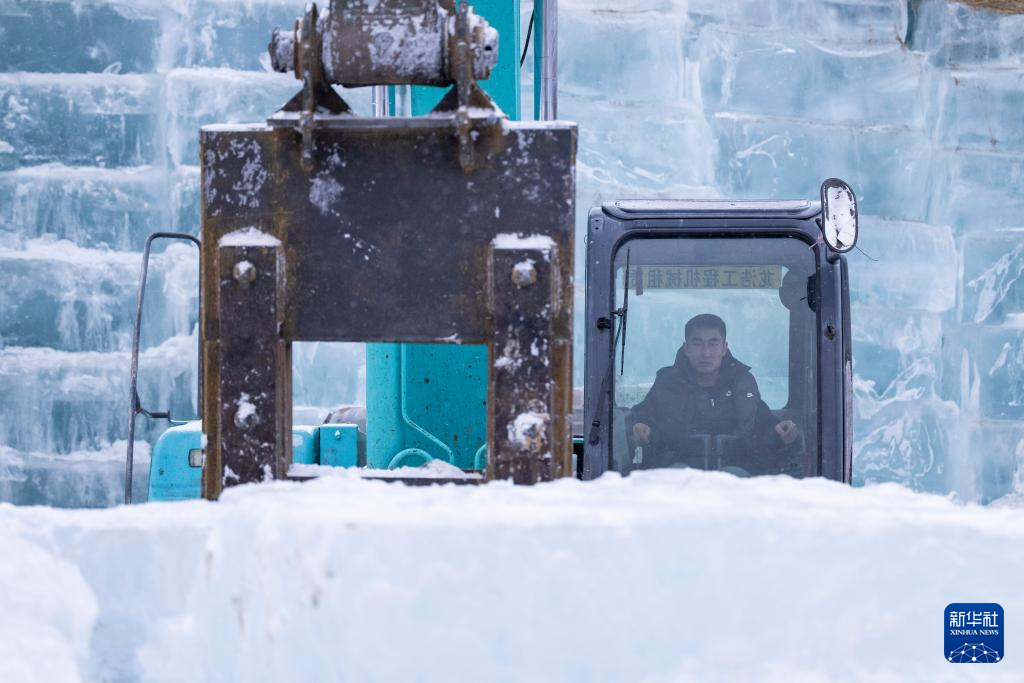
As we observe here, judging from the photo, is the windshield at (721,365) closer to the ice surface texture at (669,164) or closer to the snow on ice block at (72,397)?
the ice surface texture at (669,164)

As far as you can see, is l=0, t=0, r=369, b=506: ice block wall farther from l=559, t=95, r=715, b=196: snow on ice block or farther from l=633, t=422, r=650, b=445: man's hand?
l=633, t=422, r=650, b=445: man's hand

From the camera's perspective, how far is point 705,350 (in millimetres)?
3570

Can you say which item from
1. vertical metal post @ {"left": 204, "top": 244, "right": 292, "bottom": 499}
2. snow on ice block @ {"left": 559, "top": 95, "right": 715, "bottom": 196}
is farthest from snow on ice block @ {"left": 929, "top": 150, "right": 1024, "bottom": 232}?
vertical metal post @ {"left": 204, "top": 244, "right": 292, "bottom": 499}

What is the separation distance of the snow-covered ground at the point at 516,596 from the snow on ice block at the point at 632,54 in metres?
10.6

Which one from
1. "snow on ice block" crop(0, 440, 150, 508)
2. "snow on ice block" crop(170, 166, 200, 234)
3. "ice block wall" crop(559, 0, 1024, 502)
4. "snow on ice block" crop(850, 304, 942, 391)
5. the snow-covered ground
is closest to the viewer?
the snow-covered ground

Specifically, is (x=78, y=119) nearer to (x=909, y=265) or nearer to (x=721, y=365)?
(x=909, y=265)

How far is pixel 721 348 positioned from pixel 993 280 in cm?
929

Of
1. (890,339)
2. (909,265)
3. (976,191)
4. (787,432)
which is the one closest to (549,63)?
(787,432)

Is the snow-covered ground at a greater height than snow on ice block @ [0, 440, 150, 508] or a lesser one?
greater

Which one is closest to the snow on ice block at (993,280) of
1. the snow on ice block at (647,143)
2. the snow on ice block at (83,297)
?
the snow on ice block at (647,143)

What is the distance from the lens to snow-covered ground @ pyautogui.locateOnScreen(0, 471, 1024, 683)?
4.13ft

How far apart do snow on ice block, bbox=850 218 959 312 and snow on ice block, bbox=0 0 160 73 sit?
26.3 ft

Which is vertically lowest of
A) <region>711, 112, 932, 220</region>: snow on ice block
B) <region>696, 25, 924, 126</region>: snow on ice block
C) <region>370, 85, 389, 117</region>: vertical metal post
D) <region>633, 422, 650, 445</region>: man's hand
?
<region>633, 422, 650, 445</region>: man's hand

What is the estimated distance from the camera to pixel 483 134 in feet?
6.01
